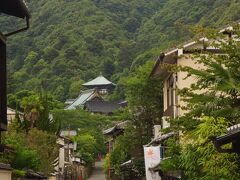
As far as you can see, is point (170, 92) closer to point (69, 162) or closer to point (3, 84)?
point (3, 84)

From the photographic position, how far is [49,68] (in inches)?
4656

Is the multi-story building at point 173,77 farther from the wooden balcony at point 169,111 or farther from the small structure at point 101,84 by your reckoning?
the small structure at point 101,84

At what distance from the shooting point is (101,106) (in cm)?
10150

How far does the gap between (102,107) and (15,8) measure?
88994mm

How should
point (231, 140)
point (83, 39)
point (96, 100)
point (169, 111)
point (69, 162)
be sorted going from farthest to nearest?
point (83, 39) < point (96, 100) < point (69, 162) < point (169, 111) < point (231, 140)

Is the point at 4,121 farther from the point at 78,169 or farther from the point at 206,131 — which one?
the point at 78,169

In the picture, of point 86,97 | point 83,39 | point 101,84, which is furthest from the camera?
point 83,39

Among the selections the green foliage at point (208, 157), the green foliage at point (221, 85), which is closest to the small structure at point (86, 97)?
the green foliage at point (208, 157)

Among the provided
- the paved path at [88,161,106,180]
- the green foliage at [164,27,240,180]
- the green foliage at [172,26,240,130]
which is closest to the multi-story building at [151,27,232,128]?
the green foliage at [164,27,240,180]

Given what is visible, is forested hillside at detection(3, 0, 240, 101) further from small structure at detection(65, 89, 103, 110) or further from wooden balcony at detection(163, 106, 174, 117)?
wooden balcony at detection(163, 106, 174, 117)

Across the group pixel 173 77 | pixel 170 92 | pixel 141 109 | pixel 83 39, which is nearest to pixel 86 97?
pixel 83 39

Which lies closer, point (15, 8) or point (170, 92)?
point (15, 8)

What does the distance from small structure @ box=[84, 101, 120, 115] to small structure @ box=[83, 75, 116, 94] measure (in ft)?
52.6

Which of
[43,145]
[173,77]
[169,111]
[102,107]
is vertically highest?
[102,107]
